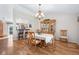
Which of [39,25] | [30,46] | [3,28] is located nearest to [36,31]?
[39,25]

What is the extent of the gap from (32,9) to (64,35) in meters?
0.85

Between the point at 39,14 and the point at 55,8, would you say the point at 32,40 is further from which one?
the point at 55,8

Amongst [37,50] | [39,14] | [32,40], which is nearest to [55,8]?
[39,14]

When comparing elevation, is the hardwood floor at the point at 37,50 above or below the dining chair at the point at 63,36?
below

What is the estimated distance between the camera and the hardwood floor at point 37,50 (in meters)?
2.25

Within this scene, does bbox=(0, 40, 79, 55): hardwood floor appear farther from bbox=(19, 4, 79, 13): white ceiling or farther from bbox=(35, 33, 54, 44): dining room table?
bbox=(19, 4, 79, 13): white ceiling

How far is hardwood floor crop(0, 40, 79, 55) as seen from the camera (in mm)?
2252

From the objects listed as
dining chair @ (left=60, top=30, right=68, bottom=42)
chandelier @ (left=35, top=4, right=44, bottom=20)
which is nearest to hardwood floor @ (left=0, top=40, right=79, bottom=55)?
dining chair @ (left=60, top=30, right=68, bottom=42)

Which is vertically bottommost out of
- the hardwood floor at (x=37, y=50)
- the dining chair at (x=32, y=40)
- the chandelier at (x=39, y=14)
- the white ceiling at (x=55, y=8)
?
the hardwood floor at (x=37, y=50)

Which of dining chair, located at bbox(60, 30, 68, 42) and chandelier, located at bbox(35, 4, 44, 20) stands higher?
chandelier, located at bbox(35, 4, 44, 20)

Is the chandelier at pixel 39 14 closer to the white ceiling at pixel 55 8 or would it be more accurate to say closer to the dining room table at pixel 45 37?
the white ceiling at pixel 55 8

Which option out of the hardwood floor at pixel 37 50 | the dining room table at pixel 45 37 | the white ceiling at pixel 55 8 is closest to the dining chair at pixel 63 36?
the hardwood floor at pixel 37 50

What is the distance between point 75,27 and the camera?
2.29 m

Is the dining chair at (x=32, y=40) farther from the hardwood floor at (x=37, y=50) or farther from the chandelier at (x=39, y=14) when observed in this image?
the chandelier at (x=39, y=14)
